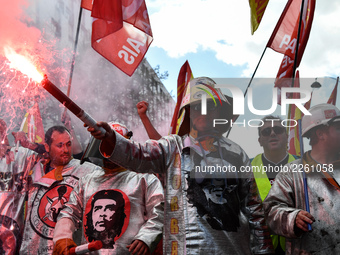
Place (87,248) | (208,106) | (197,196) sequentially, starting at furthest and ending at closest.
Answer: (208,106) < (87,248) < (197,196)

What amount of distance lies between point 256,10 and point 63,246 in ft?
11.1

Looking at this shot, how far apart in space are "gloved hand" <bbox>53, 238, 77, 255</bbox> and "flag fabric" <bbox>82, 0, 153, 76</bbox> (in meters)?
2.09

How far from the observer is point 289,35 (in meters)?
4.93

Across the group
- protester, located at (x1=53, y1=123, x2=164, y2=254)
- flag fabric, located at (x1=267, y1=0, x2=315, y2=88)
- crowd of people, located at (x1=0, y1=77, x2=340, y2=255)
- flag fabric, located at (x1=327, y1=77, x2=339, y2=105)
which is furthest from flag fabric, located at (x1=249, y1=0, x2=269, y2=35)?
protester, located at (x1=53, y1=123, x2=164, y2=254)

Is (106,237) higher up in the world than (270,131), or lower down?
lower down

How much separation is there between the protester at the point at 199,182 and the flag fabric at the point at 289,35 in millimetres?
2068

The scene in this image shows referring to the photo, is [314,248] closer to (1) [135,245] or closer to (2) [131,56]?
(1) [135,245]

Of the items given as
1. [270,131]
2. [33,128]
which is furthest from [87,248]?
[33,128]

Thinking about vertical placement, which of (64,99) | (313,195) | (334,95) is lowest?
(313,195)

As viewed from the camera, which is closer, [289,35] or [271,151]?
[271,151]

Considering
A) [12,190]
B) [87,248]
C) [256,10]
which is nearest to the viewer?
[87,248]

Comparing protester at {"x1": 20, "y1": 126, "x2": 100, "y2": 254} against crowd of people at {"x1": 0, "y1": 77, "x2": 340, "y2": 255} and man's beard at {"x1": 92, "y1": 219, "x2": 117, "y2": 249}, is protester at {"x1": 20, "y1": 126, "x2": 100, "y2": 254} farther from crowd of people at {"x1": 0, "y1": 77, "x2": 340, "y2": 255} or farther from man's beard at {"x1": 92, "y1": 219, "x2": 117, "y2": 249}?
man's beard at {"x1": 92, "y1": 219, "x2": 117, "y2": 249}

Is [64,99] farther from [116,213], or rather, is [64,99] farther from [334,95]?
[334,95]

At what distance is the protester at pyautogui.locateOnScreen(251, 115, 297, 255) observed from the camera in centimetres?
376
